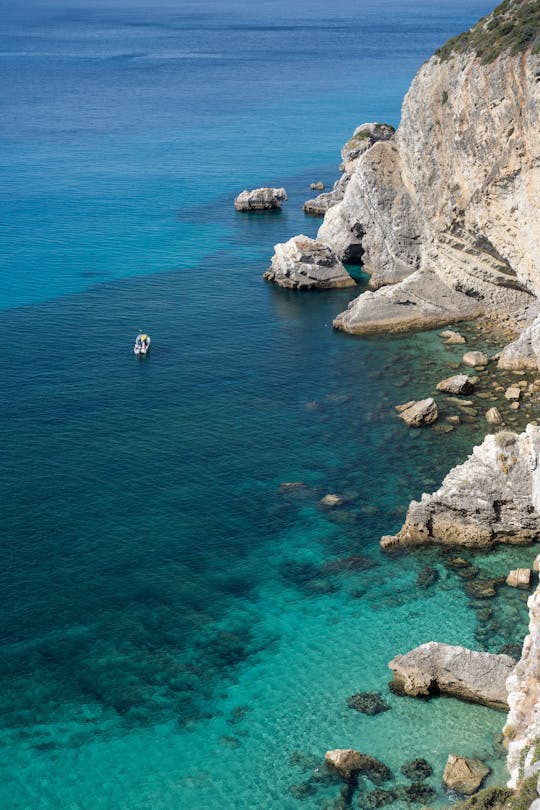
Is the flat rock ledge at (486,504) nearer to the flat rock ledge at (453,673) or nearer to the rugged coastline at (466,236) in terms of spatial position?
the rugged coastline at (466,236)

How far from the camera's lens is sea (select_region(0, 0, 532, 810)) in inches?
1393

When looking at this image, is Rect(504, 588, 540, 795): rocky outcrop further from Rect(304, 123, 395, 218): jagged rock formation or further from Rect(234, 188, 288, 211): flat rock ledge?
Rect(234, 188, 288, 211): flat rock ledge

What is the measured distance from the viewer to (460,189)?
70.2m

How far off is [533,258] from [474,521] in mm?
23449

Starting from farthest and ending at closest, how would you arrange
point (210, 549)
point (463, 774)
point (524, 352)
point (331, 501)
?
point (524, 352) < point (331, 501) < point (210, 549) < point (463, 774)

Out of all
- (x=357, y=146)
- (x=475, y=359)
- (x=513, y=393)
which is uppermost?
(x=357, y=146)

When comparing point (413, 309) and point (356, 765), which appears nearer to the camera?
point (356, 765)

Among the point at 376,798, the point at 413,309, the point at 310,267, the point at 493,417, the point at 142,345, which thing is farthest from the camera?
the point at 310,267

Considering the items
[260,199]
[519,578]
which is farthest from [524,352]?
[260,199]

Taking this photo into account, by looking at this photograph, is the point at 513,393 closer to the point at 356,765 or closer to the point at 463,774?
the point at 463,774

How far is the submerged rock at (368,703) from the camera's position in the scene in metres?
36.9

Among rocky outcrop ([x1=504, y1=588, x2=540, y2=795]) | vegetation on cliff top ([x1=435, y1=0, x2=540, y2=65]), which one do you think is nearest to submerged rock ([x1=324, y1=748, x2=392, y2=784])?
rocky outcrop ([x1=504, y1=588, x2=540, y2=795])

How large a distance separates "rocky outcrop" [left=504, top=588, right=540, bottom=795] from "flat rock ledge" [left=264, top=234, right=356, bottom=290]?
199 ft

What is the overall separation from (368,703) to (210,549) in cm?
1356
